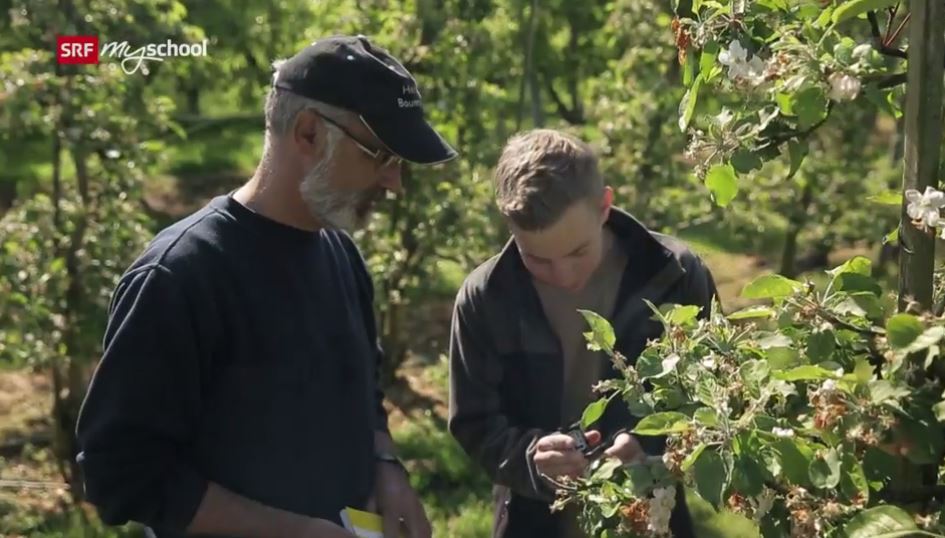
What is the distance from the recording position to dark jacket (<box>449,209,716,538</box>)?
296 cm

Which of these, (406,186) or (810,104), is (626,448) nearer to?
(810,104)

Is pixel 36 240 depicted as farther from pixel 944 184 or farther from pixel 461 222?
pixel 944 184

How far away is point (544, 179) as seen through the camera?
2875 millimetres

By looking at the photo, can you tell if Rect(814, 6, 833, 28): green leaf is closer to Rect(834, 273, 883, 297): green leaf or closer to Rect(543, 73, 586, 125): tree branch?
Rect(834, 273, 883, 297): green leaf

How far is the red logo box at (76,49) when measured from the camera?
5.33 m

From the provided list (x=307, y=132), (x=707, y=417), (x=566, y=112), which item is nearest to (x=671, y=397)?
(x=707, y=417)

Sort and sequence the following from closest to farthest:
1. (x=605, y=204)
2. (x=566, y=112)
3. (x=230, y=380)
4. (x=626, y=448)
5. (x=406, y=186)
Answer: (x=230, y=380)
(x=626, y=448)
(x=605, y=204)
(x=406, y=186)
(x=566, y=112)

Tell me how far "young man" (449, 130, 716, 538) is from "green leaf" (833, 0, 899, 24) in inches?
51.0

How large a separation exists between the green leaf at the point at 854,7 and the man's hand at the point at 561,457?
1.30m

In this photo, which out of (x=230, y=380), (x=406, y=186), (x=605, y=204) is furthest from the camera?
(x=406, y=186)

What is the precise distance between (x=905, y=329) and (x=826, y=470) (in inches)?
7.5

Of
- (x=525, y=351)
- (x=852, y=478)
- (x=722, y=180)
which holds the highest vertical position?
(x=722, y=180)

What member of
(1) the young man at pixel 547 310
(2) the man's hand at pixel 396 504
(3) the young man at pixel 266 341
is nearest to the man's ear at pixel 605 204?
(1) the young man at pixel 547 310

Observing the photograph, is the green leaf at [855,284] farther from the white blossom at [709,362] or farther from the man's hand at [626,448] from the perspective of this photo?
the man's hand at [626,448]
